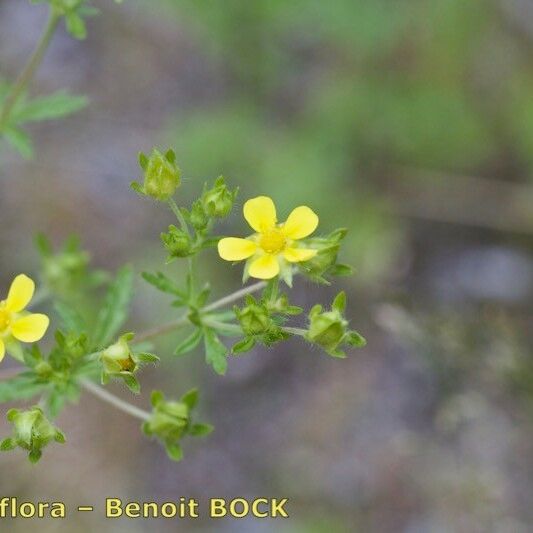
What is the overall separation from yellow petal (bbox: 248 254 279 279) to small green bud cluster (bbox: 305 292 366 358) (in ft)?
0.69

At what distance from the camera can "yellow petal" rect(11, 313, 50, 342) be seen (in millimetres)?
3126

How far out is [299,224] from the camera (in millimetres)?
3283

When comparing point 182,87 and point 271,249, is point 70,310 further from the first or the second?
point 182,87

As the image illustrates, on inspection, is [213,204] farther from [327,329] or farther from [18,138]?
[18,138]

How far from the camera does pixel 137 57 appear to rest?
295 inches

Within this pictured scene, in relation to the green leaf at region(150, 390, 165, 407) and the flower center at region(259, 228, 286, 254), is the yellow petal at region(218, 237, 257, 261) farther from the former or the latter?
the green leaf at region(150, 390, 165, 407)

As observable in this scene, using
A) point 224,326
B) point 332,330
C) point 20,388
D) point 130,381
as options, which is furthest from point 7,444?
point 332,330

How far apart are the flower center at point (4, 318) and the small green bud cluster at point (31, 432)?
0.34 metres

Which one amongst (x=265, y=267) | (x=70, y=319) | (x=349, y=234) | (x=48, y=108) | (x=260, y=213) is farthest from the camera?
(x=349, y=234)

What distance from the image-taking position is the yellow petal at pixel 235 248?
10.2ft

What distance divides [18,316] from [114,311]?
53cm

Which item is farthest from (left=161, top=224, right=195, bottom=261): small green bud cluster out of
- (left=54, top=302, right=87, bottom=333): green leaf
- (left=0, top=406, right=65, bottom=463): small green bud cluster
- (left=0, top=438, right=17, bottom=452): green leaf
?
(left=0, top=438, right=17, bottom=452): green leaf

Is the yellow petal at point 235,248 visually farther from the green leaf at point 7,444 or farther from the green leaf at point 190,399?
the green leaf at point 7,444

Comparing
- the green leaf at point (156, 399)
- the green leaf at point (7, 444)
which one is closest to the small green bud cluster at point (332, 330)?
the green leaf at point (156, 399)
